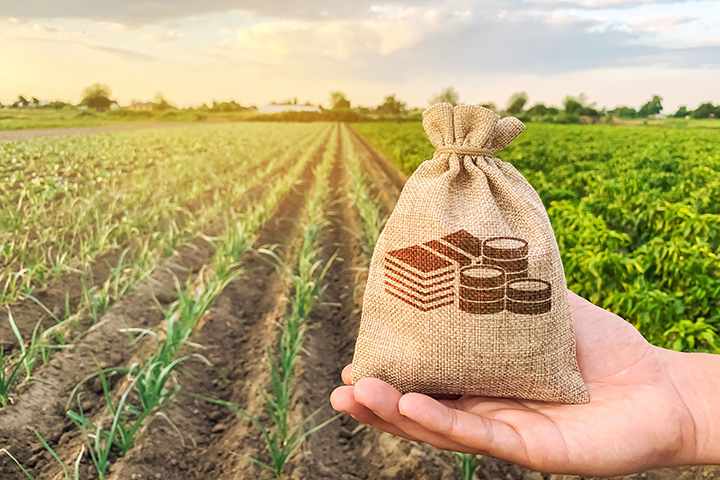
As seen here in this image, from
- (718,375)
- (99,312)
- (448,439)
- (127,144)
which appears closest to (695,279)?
(718,375)

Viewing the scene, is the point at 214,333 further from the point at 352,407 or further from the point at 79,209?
the point at 79,209

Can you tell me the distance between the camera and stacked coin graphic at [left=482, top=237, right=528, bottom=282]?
1.23m

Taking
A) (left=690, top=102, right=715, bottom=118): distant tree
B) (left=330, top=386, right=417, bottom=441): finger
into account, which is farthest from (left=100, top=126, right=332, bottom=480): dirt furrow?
(left=690, top=102, right=715, bottom=118): distant tree

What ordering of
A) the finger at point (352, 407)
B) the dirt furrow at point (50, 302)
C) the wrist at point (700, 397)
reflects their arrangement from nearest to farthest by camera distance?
1. the finger at point (352, 407)
2. the wrist at point (700, 397)
3. the dirt furrow at point (50, 302)

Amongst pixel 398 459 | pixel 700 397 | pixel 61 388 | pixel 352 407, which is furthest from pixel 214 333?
pixel 700 397

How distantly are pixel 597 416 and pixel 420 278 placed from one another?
A: 59 centimetres

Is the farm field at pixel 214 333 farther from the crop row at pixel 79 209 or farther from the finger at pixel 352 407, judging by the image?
the finger at pixel 352 407

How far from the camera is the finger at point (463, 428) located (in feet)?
3.59

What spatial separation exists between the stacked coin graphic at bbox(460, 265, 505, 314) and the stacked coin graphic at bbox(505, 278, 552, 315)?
0.02m

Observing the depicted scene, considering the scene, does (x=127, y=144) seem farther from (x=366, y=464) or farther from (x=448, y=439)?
(x=448, y=439)

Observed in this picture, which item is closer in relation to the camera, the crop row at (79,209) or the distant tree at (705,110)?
the crop row at (79,209)

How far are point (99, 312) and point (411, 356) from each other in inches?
112

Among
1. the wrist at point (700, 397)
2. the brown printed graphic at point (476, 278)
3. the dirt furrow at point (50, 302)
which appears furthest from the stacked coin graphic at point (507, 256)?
the dirt furrow at point (50, 302)

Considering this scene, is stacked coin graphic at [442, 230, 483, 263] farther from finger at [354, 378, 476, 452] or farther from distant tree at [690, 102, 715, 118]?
distant tree at [690, 102, 715, 118]
